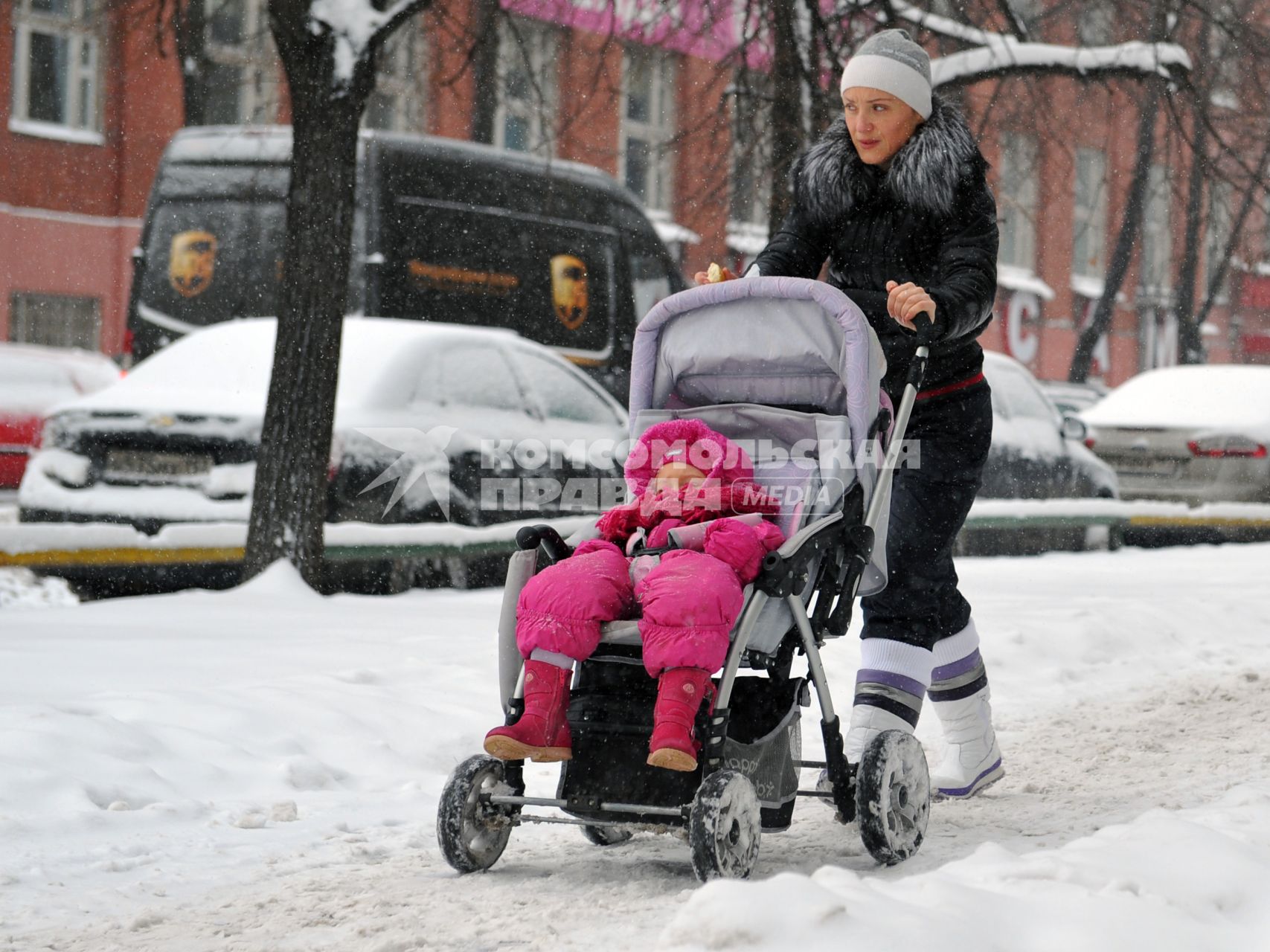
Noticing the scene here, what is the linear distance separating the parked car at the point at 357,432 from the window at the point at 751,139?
6.32 feet

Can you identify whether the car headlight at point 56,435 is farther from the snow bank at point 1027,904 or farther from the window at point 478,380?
the snow bank at point 1027,904

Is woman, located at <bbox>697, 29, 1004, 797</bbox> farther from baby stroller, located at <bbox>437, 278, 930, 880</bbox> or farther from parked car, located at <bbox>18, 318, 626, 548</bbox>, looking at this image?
parked car, located at <bbox>18, 318, 626, 548</bbox>

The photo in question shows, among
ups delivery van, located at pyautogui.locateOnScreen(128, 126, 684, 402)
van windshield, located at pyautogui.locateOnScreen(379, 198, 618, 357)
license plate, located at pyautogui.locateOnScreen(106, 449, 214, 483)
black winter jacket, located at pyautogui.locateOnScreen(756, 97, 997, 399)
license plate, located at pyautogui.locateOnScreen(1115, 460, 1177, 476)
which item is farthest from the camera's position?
license plate, located at pyautogui.locateOnScreen(1115, 460, 1177, 476)

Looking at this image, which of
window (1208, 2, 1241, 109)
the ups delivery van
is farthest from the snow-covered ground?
the ups delivery van

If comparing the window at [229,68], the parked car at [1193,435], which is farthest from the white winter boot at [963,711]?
the window at [229,68]

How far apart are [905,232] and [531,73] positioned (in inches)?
233

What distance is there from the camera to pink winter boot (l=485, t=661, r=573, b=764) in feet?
12.4

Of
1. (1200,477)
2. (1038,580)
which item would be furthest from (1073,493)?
(1038,580)

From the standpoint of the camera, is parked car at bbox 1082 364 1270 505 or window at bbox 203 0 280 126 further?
window at bbox 203 0 280 126

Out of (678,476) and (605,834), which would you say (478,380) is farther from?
(678,476)

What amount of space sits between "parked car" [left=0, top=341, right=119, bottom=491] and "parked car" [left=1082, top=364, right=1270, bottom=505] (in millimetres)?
9094

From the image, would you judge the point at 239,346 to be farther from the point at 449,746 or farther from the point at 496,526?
the point at 449,746

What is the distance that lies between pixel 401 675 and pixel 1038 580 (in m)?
5.45

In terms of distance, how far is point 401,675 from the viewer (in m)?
6.32
